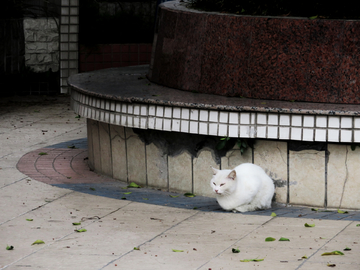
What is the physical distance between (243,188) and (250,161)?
1.56ft

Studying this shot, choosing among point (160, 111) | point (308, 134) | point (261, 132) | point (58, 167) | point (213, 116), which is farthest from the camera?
point (58, 167)

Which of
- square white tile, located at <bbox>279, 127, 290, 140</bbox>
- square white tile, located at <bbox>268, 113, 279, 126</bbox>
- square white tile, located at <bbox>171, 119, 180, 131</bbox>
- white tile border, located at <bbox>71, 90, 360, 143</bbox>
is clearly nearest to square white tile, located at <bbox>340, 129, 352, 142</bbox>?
white tile border, located at <bbox>71, 90, 360, 143</bbox>

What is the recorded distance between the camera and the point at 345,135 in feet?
17.0

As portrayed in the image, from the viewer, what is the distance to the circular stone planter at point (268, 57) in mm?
5574

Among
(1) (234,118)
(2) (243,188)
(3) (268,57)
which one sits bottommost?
(2) (243,188)

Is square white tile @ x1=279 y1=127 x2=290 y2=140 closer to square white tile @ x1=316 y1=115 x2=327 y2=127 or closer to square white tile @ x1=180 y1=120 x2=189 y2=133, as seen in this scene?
square white tile @ x1=316 y1=115 x2=327 y2=127

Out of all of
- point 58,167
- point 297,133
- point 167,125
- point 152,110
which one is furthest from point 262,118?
point 58,167

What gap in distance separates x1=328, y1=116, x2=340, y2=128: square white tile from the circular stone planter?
0.48 meters

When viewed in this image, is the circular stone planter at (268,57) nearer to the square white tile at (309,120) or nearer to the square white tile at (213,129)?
the square white tile at (309,120)

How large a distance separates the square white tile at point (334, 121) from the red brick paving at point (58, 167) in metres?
2.52

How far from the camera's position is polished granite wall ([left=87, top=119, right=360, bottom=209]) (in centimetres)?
540

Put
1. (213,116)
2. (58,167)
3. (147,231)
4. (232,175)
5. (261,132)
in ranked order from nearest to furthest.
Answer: (147,231), (232,175), (261,132), (213,116), (58,167)

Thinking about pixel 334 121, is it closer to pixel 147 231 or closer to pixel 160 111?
pixel 160 111

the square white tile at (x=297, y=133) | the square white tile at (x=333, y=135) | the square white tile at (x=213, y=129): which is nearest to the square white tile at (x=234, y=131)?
the square white tile at (x=213, y=129)
